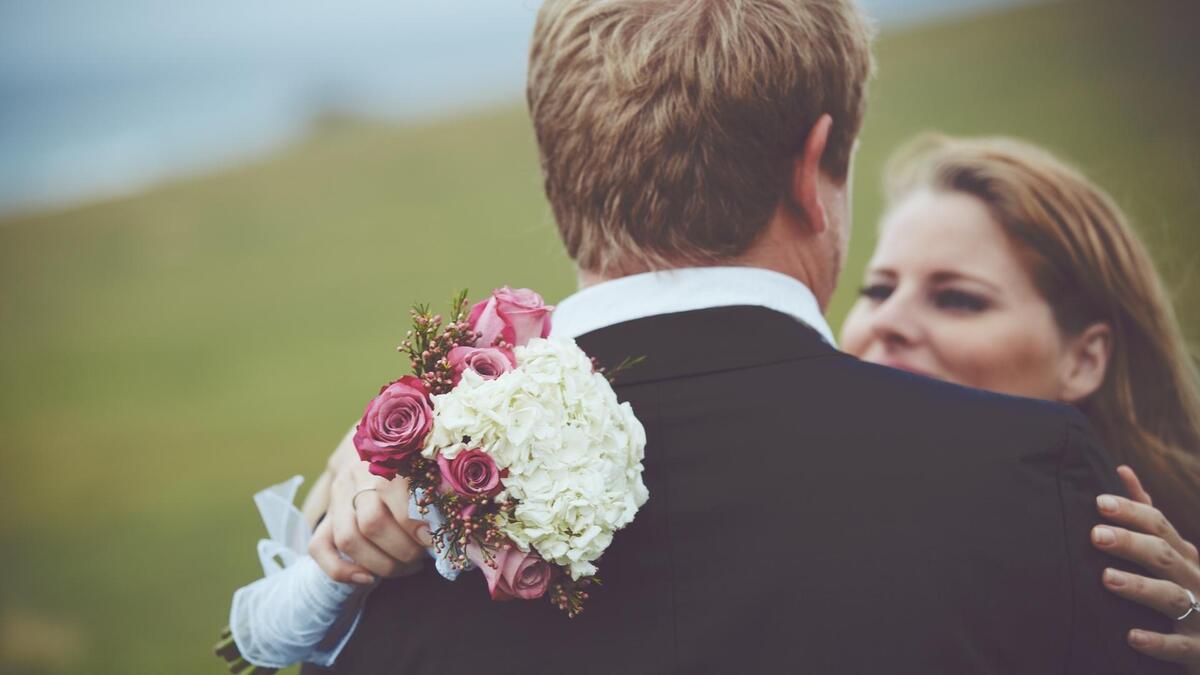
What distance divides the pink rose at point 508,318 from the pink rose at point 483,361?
70 mm

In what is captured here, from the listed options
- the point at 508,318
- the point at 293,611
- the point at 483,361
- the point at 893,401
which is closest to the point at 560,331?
the point at 508,318

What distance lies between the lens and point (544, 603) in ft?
5.98

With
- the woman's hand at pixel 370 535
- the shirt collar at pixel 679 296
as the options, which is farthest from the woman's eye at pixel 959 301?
the woman's hand at pixel 370 535

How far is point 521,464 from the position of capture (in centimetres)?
165

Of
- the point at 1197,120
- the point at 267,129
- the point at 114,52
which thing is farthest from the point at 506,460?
the point at 114,52

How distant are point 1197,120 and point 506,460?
44.1ft

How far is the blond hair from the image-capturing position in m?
2.08

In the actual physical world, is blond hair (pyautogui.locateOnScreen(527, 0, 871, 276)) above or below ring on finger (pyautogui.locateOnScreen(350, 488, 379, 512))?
above

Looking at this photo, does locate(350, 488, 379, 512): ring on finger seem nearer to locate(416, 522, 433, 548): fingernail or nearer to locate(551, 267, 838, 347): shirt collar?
locate(416, 522, 433, 548): fingernail

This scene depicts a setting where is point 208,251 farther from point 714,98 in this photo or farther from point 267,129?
point 714,98

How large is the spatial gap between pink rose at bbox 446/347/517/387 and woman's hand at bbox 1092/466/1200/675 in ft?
3.89

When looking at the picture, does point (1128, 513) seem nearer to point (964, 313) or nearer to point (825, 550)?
point (825, 550)

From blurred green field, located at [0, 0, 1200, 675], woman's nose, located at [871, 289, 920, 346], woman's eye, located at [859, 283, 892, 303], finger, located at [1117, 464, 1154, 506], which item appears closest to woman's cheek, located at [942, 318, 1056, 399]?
woman's nose, located at [871, 289, 920, 346]

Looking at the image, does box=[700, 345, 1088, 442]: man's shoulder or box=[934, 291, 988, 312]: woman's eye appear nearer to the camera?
box=[700, 345, 1088, 442]: man's shoulder
